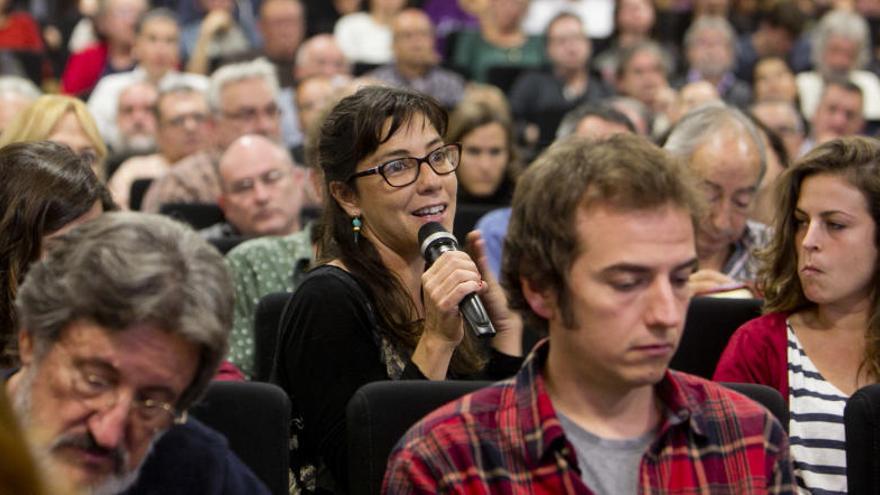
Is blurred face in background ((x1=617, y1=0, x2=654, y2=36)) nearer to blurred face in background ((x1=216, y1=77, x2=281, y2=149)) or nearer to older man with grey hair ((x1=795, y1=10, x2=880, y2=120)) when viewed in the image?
older man with grey hair ((x1=795, y1=10, x2=880, y2=120))

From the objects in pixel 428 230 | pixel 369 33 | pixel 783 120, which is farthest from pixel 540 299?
pixel 369 33

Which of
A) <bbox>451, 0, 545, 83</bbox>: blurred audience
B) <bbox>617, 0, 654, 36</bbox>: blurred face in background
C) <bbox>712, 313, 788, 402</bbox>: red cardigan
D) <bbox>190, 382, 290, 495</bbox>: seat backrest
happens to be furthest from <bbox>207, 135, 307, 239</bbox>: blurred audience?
<bbox>617, 0, 654, 36</bbox>: blurred face in background

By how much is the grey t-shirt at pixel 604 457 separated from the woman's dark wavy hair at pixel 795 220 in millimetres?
979

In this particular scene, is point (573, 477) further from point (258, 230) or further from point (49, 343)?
point (258, 230)

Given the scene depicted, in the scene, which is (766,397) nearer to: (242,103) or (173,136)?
(242,103)

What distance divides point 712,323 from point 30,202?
1.42m

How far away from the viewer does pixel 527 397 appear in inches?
69.0

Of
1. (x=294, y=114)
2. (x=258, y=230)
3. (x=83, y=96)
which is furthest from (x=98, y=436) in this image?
(x=83, y=96)

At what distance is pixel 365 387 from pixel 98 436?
0.63 metres

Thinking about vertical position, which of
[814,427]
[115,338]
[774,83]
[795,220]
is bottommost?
[774,83]

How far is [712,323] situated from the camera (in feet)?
9.46

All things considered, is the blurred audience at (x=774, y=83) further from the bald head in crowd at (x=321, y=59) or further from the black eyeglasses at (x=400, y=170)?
the black eyeglasses at (x=400, y=170)

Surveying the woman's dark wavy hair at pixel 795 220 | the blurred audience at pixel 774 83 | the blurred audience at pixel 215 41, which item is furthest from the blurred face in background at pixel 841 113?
the woman's dark wavy hair at pixel 795 220

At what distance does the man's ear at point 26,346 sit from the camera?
1.65 m
